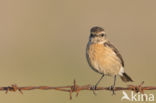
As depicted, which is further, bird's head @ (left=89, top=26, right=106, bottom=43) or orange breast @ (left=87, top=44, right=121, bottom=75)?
bird's head @ (left=89, top=26, right=106, bottom=43)

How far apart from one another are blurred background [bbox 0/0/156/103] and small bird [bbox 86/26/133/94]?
297cm

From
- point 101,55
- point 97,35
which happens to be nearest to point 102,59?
point 101,55

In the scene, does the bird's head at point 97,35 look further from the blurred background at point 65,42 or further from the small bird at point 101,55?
the blurred background at point 65,42

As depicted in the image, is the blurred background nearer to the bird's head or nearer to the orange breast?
the orange breast

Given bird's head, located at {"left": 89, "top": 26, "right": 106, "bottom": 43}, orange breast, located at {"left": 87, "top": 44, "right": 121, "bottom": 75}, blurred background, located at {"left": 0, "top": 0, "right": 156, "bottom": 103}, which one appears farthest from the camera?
blurred background, located at {"left": 0, "top": 0, "right": 156, "bottom": 103}

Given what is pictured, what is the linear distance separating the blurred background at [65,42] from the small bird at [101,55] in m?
2.97

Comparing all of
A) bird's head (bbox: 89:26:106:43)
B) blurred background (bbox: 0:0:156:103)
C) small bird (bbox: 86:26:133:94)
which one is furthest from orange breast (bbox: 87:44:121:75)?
blurred background (bbox: 0:0:156:103)

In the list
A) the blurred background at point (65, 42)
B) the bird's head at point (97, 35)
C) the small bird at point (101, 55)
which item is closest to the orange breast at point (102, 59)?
the small bird at point (101, 55)

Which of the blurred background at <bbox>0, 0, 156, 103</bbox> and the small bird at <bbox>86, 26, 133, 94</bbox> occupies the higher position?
the blurred background at <bbox>0, 0, 156, 103</bbox>

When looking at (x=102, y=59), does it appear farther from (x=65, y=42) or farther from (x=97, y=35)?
(x=65, y=42)

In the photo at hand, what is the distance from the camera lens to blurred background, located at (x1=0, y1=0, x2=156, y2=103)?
645 inches

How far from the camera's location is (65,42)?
21750 mm

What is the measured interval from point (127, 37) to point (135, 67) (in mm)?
3823

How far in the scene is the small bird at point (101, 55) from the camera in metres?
11.7
